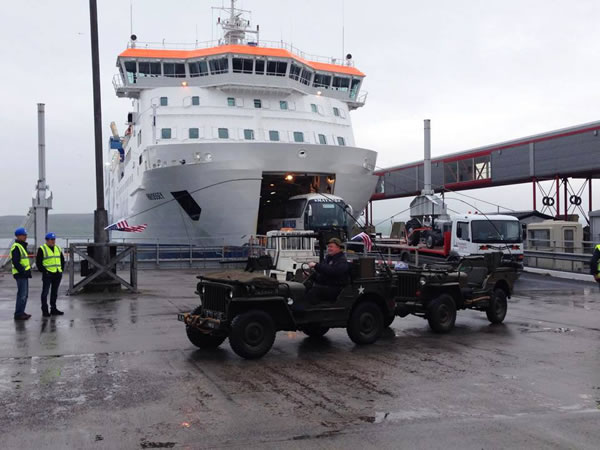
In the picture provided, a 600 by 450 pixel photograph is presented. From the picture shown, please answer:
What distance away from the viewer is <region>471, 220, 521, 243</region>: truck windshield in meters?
20.4

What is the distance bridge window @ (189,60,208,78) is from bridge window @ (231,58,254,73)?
1.36m

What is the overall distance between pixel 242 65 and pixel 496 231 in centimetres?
1443

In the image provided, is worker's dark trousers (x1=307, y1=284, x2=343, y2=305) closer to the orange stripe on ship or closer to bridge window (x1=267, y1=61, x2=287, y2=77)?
the orange stripe on ship

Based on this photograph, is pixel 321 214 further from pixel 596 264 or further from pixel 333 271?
pixel 333 271

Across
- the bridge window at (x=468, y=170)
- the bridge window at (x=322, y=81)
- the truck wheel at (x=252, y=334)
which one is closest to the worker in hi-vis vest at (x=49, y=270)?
the truck wheel at (x=252, y=334)

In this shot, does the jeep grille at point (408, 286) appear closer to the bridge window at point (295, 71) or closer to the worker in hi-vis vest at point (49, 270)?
the worker in hi-vis vest at point (49, 270)

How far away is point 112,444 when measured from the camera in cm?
445

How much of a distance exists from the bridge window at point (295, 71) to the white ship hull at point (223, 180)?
5447 millimetres

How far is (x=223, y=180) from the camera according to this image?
23906 mm

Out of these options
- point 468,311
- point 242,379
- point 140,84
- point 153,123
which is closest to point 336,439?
point 242,379

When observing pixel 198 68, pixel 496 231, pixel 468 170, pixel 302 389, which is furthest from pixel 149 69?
pixel 302 389

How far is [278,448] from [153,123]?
23.8 metres

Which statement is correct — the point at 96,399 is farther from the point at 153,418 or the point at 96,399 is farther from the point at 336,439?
the point at 336,439

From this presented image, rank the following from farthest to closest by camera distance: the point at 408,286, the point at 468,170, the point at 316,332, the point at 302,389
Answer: the point at 468,170
the point at 408,286
the point at 316,332
the point at 302,389
